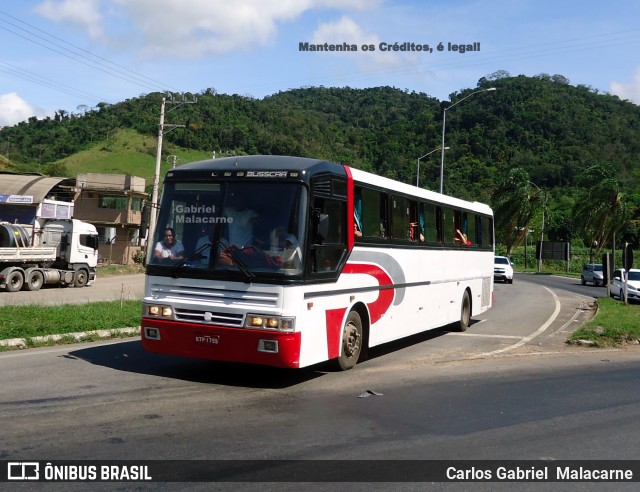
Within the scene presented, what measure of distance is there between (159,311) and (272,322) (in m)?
1.69

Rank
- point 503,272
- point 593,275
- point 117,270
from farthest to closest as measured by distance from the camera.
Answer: point 593,275 < point 503,272 < point 117,270

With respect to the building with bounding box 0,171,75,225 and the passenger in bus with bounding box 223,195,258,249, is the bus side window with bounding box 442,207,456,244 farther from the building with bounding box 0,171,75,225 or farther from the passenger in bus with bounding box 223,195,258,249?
the building with bounding box 0,171,75,225

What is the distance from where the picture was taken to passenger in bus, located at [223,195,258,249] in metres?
9.00

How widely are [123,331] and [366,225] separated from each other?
18.6 ft

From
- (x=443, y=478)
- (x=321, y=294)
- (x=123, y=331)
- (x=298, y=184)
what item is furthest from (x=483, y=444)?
(x=123, y=331)

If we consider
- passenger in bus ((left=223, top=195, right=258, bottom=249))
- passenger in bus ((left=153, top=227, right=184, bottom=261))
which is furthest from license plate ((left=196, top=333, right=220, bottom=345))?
passenger in bus ((left=223, top=195, right=258, bottom=249))

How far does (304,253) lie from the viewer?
8953mm

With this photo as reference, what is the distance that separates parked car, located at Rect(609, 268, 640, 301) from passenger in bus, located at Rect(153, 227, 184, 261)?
82.4 feet

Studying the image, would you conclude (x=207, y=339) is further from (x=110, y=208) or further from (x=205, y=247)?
(x=110, y=208)

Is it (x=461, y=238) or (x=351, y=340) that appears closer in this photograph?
(x=351, y=340)

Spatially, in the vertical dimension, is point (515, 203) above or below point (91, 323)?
above

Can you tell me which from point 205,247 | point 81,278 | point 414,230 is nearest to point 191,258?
point 205,247

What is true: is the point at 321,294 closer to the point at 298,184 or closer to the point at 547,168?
the point at 298,184

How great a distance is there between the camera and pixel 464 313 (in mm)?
16703
